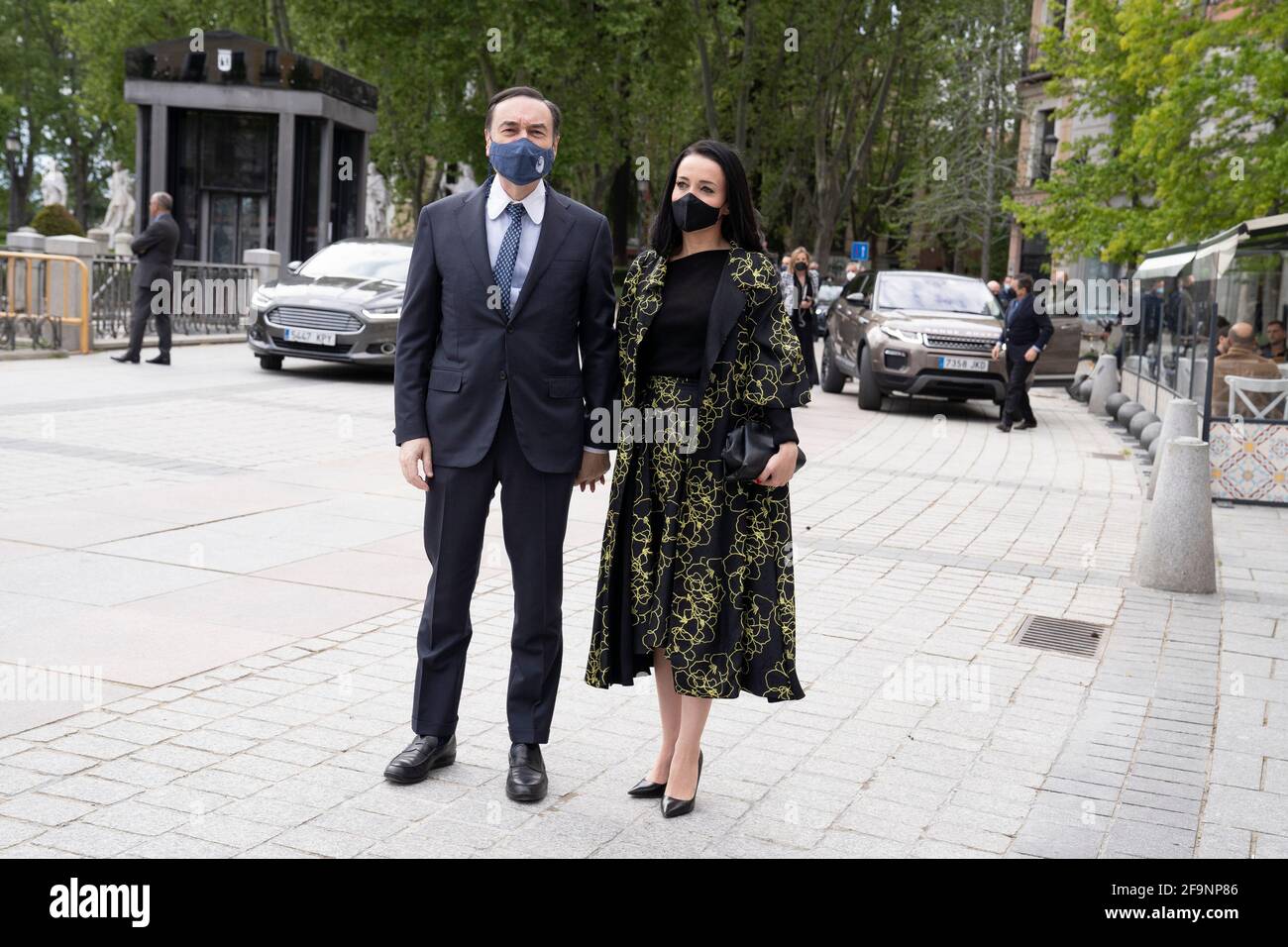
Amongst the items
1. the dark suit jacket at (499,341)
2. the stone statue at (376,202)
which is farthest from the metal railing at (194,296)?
the stone statue at (376,202)

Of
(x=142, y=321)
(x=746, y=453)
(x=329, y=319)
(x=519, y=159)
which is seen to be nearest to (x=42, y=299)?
(x=142, y=321)

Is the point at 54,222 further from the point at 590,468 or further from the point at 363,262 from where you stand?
the point at 590,468

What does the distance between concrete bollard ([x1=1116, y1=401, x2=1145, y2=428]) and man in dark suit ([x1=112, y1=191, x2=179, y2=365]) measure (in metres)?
11.5

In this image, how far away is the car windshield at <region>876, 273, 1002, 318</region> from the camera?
1853 cm

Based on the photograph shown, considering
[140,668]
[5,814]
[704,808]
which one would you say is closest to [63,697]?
[140,668]

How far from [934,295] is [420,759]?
50.7 feet

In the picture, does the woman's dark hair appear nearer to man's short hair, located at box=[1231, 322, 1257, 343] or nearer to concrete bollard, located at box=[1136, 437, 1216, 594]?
concrete bollard, located at box=[1136, 437, 1216, 594]

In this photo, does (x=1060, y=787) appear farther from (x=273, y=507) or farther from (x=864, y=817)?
(x=273, y=507)

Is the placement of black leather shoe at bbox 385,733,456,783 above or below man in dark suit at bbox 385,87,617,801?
below

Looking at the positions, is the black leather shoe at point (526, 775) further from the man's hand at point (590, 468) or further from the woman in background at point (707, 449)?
the man's hand at point (590, 468)

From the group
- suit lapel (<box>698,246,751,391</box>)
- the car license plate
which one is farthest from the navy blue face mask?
the car license plate

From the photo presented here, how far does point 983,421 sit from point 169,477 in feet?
36.5

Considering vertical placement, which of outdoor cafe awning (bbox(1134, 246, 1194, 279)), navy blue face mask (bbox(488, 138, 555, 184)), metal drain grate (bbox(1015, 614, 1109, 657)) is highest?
outdoor cafe awning (bbox(1134, 246, 1194, 279))

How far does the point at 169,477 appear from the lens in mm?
9734
